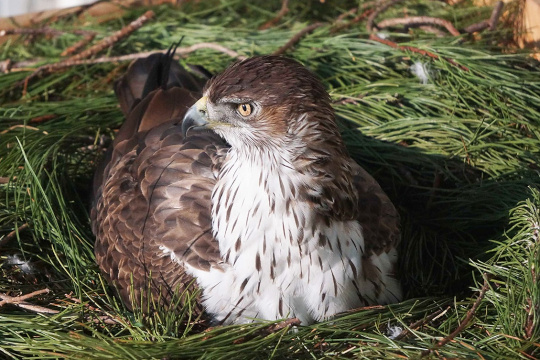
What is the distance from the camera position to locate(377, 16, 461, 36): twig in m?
5.17

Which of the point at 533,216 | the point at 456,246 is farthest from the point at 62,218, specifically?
the point at 533,216

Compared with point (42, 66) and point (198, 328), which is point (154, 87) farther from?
point (198, 328)

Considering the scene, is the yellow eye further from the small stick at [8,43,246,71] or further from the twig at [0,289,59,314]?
the small stick at [8,43,246,71]

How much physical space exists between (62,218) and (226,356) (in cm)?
154

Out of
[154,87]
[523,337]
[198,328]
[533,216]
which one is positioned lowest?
[198,328]

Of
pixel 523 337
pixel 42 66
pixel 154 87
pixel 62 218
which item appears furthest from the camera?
pixel 42 66

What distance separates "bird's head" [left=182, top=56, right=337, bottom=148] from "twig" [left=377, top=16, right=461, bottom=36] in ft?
7.22

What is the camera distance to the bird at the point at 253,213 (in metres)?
3.25

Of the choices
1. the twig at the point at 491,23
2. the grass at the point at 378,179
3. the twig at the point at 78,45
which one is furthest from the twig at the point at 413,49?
the twig at the point at 78,45

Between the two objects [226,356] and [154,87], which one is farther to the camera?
[154,87]

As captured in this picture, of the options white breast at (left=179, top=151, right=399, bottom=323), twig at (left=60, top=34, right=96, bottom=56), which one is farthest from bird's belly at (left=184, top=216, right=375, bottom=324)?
twig at (left=60, top=34, right=96, bottom=56)

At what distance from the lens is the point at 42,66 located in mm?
5352

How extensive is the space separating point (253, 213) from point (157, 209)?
2.18 feet

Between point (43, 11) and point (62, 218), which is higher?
point (43, 11)
